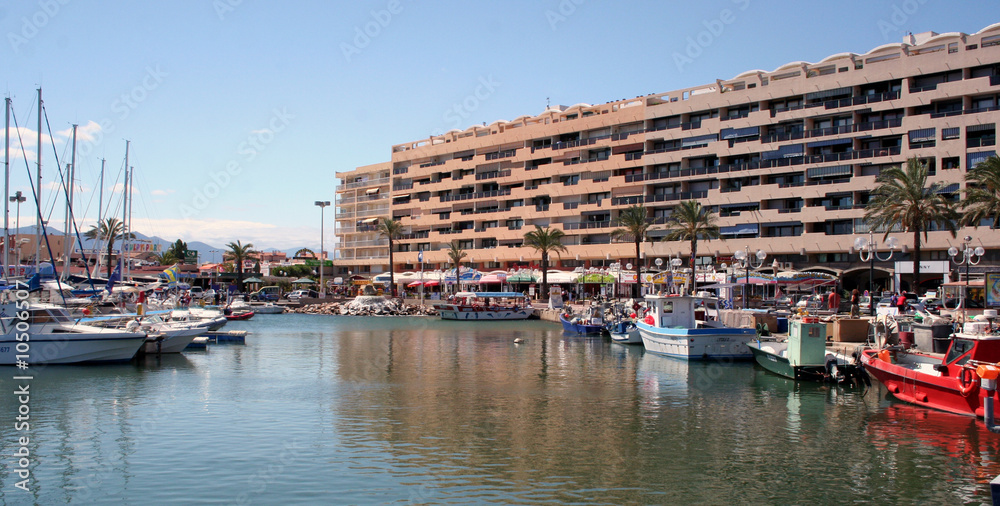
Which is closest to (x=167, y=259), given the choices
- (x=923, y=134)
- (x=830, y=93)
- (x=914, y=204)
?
(x=830, y=93)

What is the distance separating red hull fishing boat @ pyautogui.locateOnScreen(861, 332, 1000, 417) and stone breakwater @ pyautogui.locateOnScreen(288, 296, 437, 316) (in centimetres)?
6459

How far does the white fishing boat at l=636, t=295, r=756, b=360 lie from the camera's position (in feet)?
122

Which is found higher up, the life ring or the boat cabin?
the boat cabin

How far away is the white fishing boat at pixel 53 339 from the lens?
108ft

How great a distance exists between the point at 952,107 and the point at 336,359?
184 feet

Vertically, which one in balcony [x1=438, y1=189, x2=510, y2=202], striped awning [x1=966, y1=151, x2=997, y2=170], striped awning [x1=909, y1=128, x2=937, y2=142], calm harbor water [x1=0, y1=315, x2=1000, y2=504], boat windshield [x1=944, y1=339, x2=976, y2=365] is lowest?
calm harbor water [x1=0, y1=315, x2=1000, y2=504]

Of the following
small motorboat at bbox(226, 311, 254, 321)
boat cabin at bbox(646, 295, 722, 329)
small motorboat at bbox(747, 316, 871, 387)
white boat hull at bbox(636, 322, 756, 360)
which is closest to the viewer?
small motorboat at bbox(747, 316, 871, 387)

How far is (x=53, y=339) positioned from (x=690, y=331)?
93.2ft

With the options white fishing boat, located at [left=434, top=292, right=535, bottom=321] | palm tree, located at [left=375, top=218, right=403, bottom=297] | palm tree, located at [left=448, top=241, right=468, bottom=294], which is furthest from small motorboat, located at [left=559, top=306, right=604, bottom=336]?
palm tree, located at [left=375, top=218, right=403, bottom=297]

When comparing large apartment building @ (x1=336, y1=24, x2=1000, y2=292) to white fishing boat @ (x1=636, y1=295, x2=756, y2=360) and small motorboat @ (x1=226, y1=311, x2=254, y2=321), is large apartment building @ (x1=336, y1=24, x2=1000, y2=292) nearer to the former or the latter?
white fishing boat @ (x1=636, y1=295, x2=756, y2=360)

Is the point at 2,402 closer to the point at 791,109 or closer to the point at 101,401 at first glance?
the point at 101,401

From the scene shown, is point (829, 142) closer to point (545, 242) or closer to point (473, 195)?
point (545, 242)

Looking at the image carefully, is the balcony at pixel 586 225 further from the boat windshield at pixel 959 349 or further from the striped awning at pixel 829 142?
the boat windshield at pixel 959 349

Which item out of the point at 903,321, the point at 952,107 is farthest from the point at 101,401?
the point at 952,107
